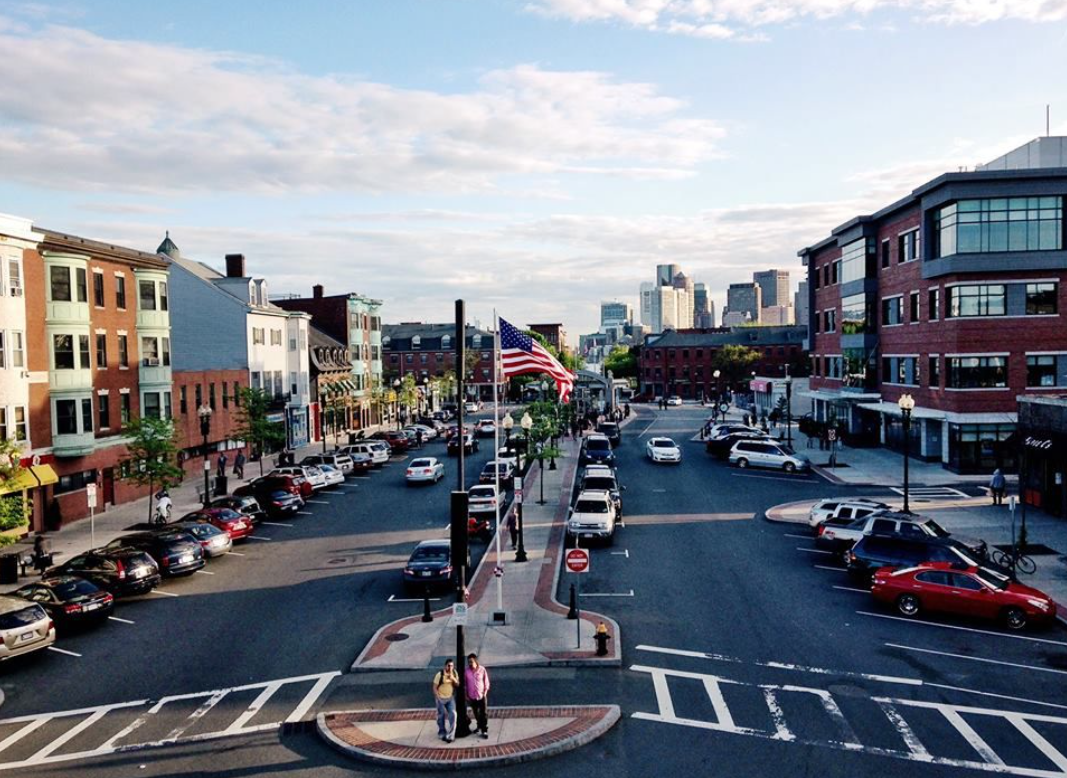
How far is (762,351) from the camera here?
151625 mm

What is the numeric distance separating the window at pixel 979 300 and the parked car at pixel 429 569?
36528mm

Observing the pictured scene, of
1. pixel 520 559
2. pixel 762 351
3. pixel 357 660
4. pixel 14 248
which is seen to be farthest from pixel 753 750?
pixel 762 351

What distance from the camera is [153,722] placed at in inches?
691

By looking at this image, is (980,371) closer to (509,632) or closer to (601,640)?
A: (509,632)

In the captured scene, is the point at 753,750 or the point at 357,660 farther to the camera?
the point at 357,660

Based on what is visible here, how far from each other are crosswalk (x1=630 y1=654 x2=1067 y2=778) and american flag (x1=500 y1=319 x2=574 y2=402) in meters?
9.88

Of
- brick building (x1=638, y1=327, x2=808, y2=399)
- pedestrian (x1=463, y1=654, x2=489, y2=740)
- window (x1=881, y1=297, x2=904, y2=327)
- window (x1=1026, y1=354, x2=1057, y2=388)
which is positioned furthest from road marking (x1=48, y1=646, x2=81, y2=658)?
brick building (x1=638, y1=327, x2=808, y2=399)

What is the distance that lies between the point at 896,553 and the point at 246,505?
86.5ft

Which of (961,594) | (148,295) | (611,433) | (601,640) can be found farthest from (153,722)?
(611,433)

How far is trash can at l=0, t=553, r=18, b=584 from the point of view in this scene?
1186 inches

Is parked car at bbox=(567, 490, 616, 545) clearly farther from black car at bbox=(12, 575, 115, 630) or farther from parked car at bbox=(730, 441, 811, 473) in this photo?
parked car at bbox=(730, 441, 811, 473)

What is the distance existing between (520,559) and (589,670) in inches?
422

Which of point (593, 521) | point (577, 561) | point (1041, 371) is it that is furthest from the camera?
point (1041, 371)

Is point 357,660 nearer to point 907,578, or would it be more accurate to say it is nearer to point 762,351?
point 907,578
